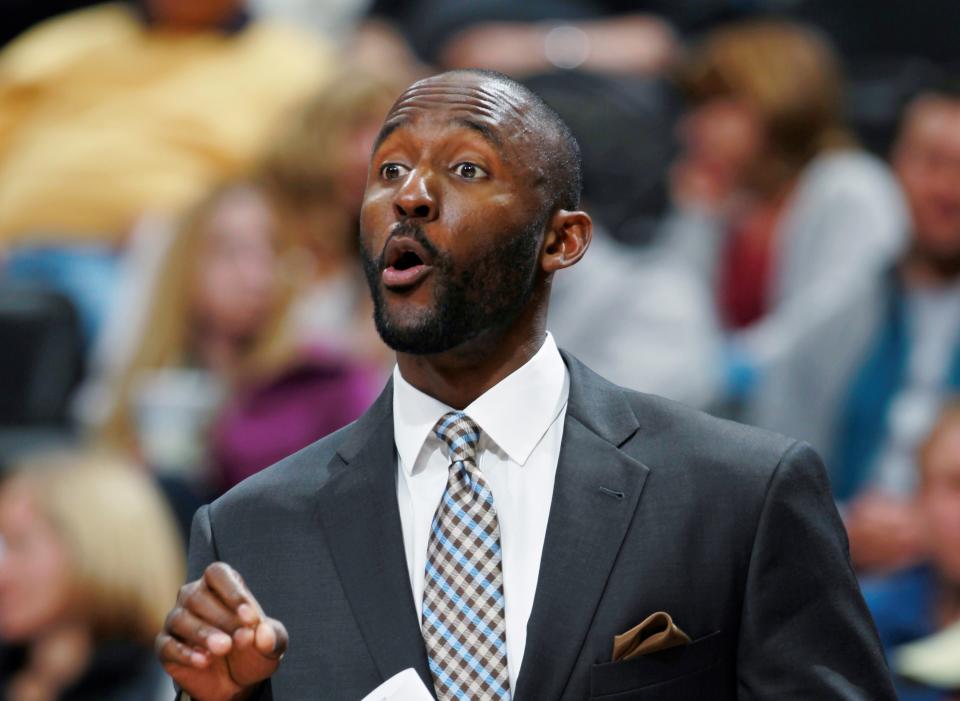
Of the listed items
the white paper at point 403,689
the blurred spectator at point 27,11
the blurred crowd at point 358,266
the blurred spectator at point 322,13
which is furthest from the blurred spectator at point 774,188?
the white paper at point 403,689

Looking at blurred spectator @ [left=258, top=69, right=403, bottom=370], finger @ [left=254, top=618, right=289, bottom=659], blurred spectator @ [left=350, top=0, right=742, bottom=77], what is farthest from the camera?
blurred spectator @ [left=350, top=0, right=742, bottom=77]

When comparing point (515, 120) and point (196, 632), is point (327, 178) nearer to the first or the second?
point (515, 120)

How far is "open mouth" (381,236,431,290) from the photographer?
199 cm

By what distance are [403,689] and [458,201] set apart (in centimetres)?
51

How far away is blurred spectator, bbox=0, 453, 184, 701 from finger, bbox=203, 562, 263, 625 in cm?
233

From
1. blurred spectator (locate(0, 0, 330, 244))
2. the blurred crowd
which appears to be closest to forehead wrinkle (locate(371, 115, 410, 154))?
the blurred crowd

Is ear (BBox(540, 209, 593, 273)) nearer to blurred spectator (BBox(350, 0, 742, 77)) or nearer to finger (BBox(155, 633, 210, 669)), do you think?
finger (BBox(155, 633, 210, 669))

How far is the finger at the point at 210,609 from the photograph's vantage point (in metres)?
1.83

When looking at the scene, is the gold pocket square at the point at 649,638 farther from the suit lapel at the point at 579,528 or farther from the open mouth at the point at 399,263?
the open mouth at the point at 399,263

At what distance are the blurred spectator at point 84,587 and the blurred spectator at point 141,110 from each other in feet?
5.12

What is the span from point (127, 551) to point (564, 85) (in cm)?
201

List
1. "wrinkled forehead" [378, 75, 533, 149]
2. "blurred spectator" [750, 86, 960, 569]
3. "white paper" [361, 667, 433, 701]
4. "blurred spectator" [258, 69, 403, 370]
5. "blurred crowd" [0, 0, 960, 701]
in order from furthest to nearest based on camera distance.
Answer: "blurred spectator" [258, 69, 403, 370], "blurred spectator" [750, 86, 960, 569], "blurred crowd" [0, 0, 960, 701], "wrinkled forehead" [378, 75, 533, 149], "white paper" [361, 667, 433, 701]

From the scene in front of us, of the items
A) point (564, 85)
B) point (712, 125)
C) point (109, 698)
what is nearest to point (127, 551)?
point (109, 698)

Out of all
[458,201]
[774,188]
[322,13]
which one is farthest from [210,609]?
[322,13]
